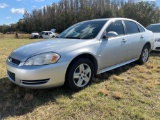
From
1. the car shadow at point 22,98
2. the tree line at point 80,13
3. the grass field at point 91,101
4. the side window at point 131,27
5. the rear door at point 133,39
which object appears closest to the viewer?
the grass field at point 91,101

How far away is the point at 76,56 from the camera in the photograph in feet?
10.6

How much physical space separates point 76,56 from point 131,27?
93.2 inches

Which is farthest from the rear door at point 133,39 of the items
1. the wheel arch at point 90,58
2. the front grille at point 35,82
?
the front grille at point 35,82

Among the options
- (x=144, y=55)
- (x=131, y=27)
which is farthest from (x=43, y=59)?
(x=144, y=55)

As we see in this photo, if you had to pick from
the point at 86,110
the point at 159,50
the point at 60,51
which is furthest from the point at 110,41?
the point at 159,50

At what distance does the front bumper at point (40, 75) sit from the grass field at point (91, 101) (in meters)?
0.32

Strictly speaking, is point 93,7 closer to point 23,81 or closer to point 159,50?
point 159,50

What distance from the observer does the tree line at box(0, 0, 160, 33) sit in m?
45.7

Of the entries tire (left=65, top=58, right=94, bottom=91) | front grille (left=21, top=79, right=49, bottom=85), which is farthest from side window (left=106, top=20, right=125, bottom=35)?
front grille (left=21, top=79, right=49, bottom=85)

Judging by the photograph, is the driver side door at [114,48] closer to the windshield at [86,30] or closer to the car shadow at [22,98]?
the windshield at [86,30]

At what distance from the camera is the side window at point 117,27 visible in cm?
407

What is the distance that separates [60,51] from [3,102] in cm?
137

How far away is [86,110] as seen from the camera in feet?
9.14

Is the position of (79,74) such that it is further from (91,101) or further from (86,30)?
(86,30)
